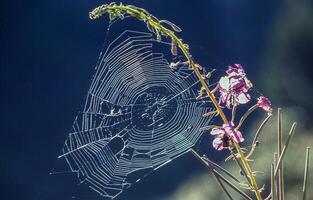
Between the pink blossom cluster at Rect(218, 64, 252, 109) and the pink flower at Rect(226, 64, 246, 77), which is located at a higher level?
the pink flower at Rect(226, 64, 246, 77)

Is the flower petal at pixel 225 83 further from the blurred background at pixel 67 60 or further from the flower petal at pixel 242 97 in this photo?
the blurred background at pixel 67 60

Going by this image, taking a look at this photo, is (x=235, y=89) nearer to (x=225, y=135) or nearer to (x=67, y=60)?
(x=225, y=135)

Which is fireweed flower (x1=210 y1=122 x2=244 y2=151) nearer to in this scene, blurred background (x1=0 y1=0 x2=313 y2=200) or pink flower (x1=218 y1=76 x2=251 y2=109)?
pink flower (x1=218 y1=76 x2=251 y2=109)

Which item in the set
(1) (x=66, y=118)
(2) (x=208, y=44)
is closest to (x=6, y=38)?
(1) (x=66, y=118)

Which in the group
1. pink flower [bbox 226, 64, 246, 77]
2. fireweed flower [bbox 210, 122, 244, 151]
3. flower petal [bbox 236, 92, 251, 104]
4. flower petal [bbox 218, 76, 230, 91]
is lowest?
fireweed flower [bbox 210, 122, 244, 151]

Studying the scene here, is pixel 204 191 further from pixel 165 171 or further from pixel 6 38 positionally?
pixel 6 38

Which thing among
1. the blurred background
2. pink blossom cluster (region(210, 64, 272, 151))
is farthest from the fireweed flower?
the blurred background

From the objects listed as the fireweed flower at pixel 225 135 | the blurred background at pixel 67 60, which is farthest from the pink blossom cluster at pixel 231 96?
the blurred background at pixel 67 60

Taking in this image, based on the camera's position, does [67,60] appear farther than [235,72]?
Yes

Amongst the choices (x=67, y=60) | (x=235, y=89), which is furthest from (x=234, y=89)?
(x=67, y=60)
